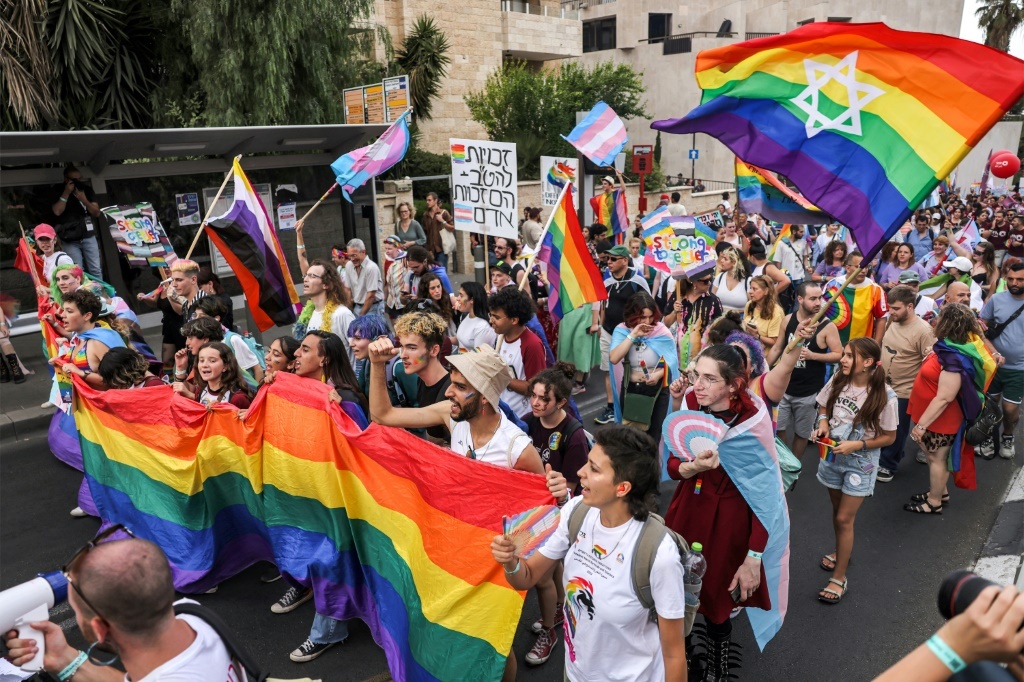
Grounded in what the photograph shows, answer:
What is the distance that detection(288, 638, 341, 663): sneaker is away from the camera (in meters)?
4.33

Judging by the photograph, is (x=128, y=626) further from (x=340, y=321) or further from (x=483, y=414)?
(x=340, y=321)

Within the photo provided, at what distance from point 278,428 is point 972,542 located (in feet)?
16.5

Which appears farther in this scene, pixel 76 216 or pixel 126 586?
pixel 76 216

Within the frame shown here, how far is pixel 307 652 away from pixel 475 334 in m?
2.73

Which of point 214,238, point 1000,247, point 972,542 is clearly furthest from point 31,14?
point 1000,247

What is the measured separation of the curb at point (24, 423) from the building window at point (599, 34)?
125 feet

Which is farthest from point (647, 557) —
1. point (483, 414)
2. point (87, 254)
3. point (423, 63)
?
point (423, 63)

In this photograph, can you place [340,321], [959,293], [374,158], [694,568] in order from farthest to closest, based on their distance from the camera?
[374,158] < [959,293] < [340,321] < [694,568]

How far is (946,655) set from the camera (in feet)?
4.73

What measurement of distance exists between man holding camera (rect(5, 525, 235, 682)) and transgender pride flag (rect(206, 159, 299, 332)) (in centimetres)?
501

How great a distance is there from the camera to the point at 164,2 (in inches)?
619

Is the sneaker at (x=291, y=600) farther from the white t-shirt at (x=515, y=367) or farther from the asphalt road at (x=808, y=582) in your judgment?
the white t-shirt at (x=515, y=367)

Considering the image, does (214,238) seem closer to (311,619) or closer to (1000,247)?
(311,619)

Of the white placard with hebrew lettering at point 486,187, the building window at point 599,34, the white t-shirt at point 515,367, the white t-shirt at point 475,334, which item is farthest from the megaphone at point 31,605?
the building window at point 599,34
